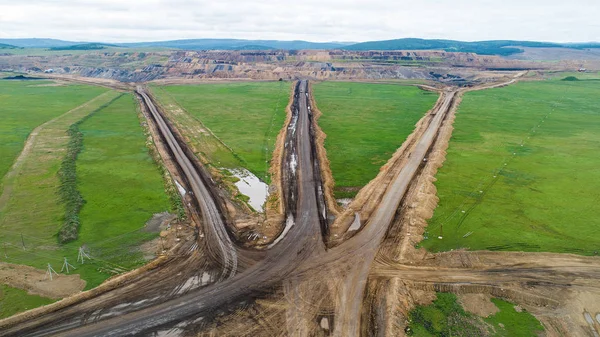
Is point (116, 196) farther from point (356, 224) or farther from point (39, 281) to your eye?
point (356, 224)

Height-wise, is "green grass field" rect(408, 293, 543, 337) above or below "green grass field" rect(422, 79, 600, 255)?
below

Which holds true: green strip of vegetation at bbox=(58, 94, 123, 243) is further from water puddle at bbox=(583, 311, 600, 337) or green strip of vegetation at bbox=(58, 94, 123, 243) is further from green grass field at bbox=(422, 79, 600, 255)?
water puddle at bbox=(583, 311, 600, 337)

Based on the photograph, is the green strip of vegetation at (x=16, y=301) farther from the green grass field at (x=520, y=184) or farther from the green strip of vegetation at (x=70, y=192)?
the green grass field at (x=520, y=184)

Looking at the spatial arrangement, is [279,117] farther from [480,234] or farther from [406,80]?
[406,80]

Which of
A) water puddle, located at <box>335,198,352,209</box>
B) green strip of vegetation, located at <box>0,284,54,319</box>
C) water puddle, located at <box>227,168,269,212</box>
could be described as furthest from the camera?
water puddle, located at <box>227,168,269,212</box>

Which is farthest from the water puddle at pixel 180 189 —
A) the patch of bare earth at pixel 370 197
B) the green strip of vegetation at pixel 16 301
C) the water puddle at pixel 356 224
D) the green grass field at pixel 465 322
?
the green grass field at pixel 465 322

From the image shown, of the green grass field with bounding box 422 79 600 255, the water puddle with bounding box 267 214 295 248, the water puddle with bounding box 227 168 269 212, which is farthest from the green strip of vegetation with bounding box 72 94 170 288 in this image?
Answer: the green grass field with bounding box 422 79 600 255

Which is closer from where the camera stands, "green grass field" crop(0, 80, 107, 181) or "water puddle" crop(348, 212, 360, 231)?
"water puddle" crop(348, 212, 360, 231)
